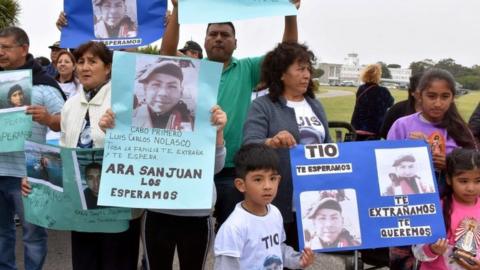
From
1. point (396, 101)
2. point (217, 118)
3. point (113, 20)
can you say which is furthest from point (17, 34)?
point (396, 101)

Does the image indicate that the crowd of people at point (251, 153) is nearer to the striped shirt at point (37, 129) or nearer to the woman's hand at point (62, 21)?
the striped shirt at point (37, 129)

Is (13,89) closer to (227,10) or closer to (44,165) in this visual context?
(44,165)

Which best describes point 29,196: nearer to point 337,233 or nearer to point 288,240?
point 288,240

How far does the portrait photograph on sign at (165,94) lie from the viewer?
2.61 metres

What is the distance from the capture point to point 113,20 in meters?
3.63

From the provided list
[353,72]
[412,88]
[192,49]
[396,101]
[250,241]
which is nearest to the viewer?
[250,241]

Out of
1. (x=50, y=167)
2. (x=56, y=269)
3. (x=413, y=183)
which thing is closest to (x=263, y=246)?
(x=413, y=183)

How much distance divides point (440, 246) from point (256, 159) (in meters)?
1.11

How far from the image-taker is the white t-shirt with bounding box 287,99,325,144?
2.97 meters

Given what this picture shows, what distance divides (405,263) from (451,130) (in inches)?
32.9

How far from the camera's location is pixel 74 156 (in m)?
2.69

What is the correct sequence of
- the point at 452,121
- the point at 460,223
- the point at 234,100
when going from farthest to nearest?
the point at 234,100
the point at 452,121
the point at 460,223

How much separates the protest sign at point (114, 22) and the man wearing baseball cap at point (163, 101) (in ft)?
3.30

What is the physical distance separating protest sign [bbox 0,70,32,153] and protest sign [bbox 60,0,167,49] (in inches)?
16.1
